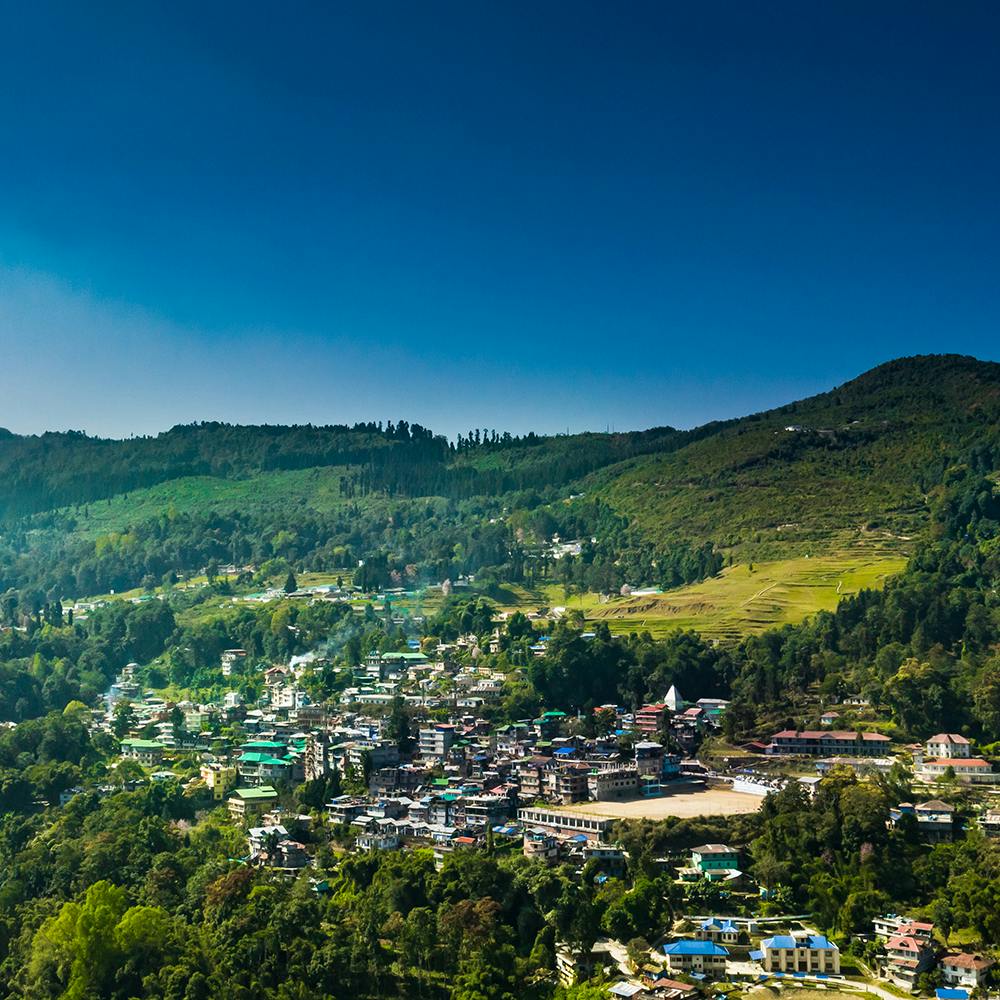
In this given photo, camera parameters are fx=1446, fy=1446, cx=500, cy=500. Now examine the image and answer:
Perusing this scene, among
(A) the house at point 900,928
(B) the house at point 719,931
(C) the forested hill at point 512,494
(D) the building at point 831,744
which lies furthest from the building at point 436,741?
(C) the forested hill at point 512,494

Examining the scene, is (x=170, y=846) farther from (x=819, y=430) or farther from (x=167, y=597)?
(x=819, y=430)

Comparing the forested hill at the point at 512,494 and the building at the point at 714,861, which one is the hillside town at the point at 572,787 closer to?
the building at the point at 714,861

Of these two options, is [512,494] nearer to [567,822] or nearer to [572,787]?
[572,787]

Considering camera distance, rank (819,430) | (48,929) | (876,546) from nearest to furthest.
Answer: (48,929), (876,546), (819,430)

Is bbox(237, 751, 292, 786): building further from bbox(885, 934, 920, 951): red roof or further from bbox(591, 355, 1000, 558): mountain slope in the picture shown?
bbox(591, 355, 1000, 558): mountain slope

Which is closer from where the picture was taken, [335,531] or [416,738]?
[416,738]

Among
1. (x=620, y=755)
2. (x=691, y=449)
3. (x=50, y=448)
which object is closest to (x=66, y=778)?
(x=620, y=755)

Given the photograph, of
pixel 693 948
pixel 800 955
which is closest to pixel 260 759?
pixel 693 948
